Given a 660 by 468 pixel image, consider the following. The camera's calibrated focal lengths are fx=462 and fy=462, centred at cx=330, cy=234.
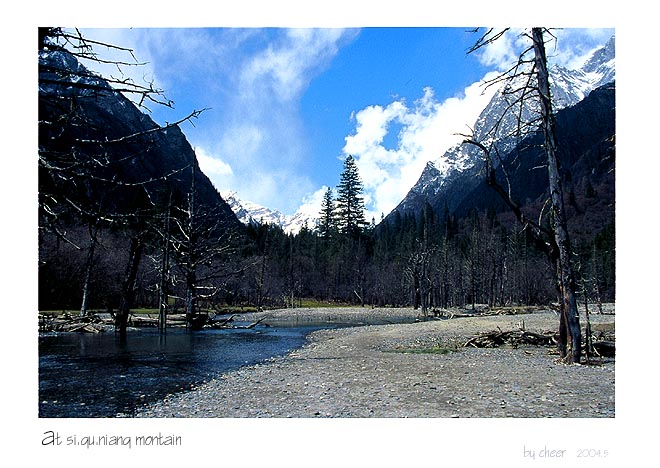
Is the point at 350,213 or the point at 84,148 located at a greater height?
the point at 350,213

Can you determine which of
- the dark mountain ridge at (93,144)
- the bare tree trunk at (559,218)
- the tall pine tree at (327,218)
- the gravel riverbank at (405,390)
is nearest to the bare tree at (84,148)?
the dark mountain ridge at (93,144)

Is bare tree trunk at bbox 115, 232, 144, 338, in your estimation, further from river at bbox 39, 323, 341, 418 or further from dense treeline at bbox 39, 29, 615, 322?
river at bbox 39, 323, 341, 418

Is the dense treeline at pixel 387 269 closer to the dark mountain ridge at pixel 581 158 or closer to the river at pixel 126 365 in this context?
the river at pixel 126 365

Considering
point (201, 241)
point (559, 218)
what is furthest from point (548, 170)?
point (201, 241)

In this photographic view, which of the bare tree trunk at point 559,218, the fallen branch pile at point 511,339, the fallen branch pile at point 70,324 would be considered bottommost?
the fallen branch pile at point 70,324

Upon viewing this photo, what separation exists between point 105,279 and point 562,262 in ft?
82.6

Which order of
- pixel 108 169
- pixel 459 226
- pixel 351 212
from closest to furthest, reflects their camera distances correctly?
1. pixel 108 169
2. pixel 351 212
3. pixel 459 226

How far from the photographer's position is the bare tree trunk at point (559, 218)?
413 inches

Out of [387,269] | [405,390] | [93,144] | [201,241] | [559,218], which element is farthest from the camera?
[387,269]

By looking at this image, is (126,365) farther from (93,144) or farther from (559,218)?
(559,218)

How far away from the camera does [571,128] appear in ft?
39.0

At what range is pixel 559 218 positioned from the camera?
35.5 ft
